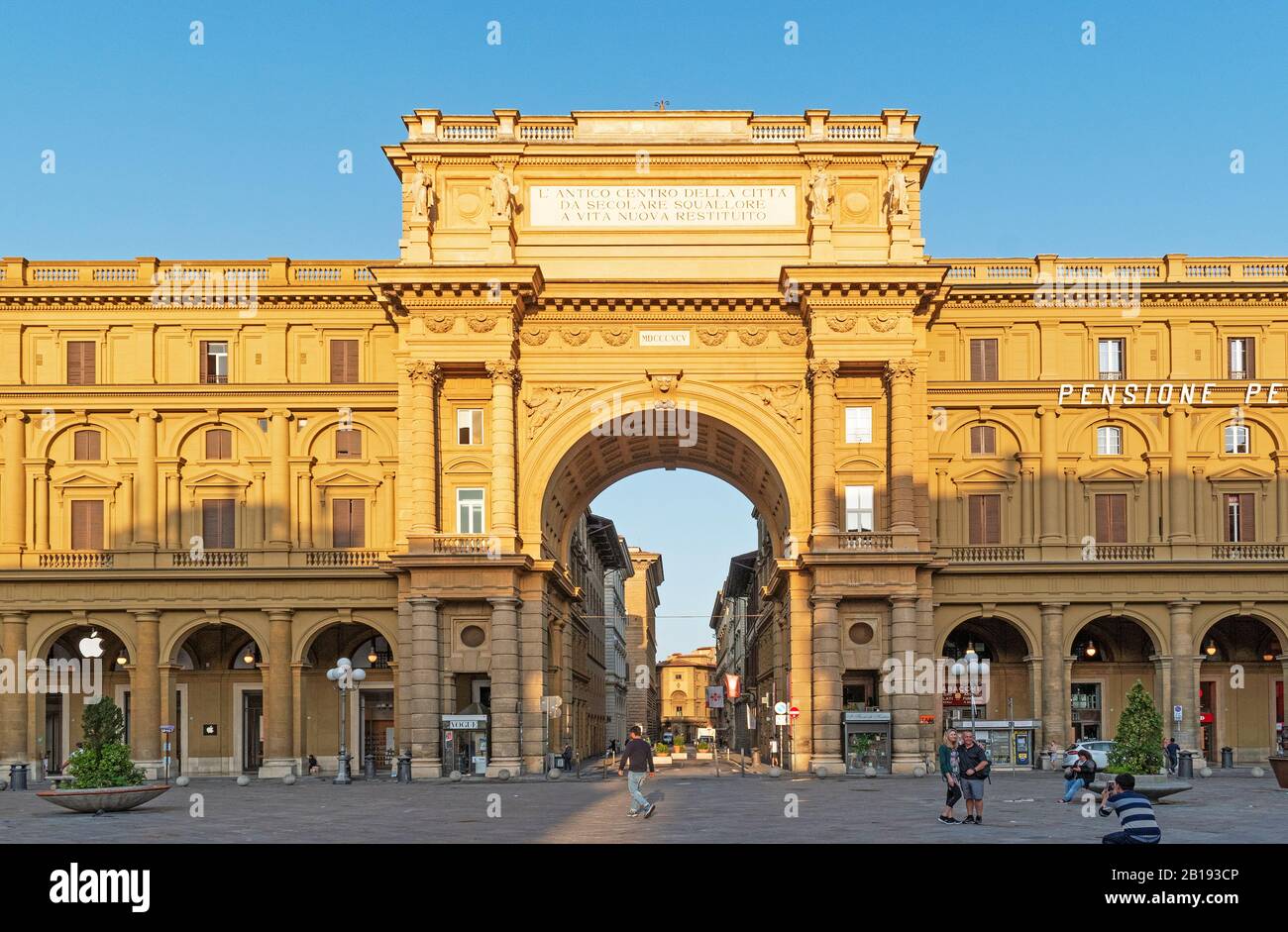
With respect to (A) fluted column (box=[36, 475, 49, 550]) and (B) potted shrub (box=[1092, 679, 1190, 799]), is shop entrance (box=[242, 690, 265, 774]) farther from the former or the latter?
(B) potted shrub (box=[1092, 679, 1190, 799])

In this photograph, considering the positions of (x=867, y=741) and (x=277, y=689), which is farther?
(x=277, y=689)

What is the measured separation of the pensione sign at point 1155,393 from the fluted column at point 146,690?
37220 mm

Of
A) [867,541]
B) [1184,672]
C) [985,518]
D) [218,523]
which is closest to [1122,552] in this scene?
[1184,672]

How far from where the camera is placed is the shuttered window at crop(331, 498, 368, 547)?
6147 cm

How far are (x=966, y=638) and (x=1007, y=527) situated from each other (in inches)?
243

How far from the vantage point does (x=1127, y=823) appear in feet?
63.0

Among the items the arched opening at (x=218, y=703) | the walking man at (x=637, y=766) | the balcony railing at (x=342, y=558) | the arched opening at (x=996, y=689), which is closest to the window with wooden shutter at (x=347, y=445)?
the balcony railing at (x=342, y=558)

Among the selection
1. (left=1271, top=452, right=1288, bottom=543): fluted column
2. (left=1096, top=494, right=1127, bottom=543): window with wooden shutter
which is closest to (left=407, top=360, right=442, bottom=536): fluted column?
(left=1096, top=494, right=1127, bottom=543): window with wooden shutter

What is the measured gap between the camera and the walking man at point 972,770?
101 ft

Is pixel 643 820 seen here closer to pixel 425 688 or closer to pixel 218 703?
pixel 425 688

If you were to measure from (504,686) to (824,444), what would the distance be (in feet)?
49.4

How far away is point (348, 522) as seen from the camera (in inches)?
2424
